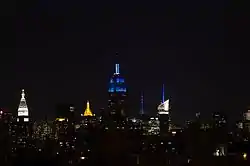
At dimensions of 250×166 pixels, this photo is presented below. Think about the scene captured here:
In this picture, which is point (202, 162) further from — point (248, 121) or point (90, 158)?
point (248, 121)

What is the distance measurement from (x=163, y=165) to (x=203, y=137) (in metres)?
8.91

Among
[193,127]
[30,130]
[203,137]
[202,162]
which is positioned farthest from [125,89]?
[202,162]

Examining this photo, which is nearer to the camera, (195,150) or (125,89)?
(195,150)

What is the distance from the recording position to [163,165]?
1944cm

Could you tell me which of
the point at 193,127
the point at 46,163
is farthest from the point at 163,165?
the point at 193,127

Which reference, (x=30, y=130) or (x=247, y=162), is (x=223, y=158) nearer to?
(x=247, y=162)

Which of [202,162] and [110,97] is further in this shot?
[110,97]

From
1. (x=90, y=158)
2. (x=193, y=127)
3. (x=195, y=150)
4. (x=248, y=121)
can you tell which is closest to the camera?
(x=90, y=158)

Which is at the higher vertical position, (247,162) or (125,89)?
(125,89)

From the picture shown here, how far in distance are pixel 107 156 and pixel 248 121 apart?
27.7 metres

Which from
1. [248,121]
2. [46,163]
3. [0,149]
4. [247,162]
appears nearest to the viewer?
[46,163]

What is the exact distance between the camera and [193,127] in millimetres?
34938

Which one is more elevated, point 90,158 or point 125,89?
point 125,89

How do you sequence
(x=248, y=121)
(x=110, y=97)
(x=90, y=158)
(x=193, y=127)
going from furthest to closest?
(x=110, y=97)
(x=248, y=121)
(x=193, y=127)
(x=90, y=158)
